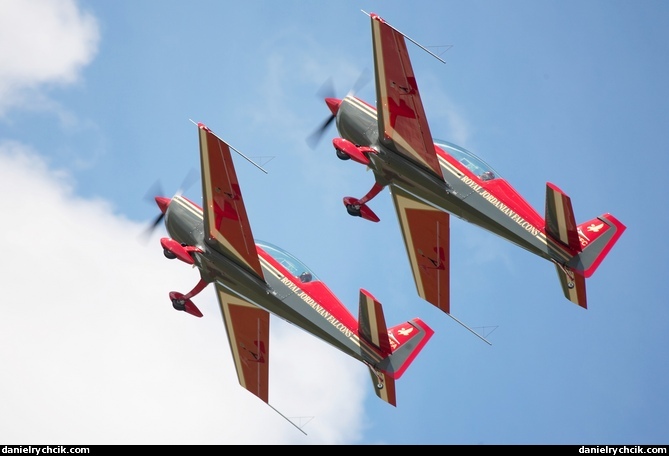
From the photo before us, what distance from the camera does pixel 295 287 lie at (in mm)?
56938

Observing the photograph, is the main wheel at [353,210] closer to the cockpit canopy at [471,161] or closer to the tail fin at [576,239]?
the cockpit canopy at [471,161]

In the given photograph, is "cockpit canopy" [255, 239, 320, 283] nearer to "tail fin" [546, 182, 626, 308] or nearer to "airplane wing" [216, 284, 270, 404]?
"airplane wing" [216, 284, 270, 404]

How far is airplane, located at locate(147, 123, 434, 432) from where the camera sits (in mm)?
55938

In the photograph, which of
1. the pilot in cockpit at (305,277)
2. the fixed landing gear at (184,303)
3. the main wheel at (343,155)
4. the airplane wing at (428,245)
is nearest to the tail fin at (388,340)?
the airplane wing at (428,245)

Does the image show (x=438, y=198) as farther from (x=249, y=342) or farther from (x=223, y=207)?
(x=249, y=342)

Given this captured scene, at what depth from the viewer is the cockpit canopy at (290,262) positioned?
5722cm

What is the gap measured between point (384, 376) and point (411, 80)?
883 centimetres

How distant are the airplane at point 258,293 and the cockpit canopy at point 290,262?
0.03m

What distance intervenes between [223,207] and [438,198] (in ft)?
21.7

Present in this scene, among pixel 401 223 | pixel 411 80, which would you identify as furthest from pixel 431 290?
pixel 411 80

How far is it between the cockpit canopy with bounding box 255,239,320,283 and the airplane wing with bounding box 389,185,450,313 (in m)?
3.31
